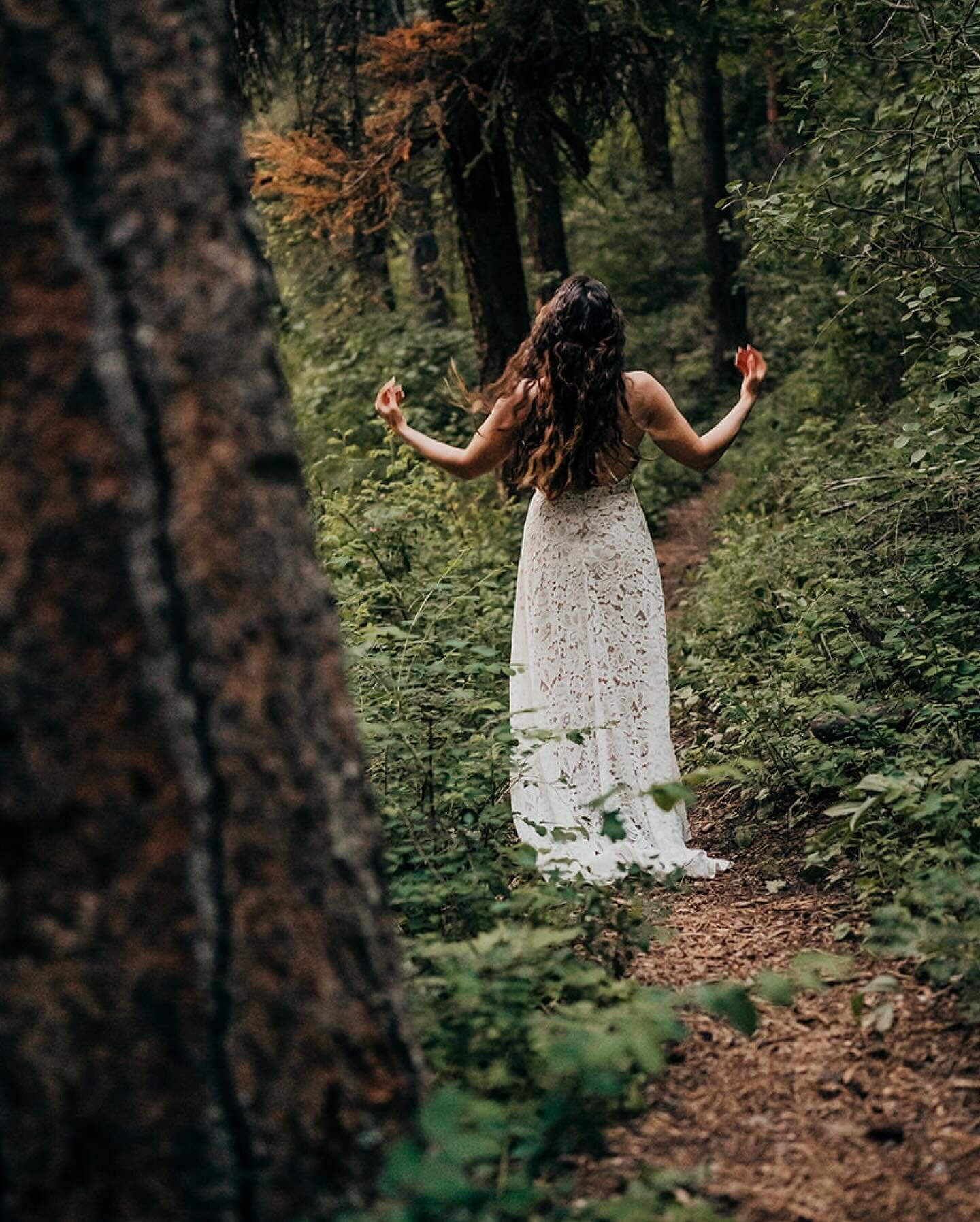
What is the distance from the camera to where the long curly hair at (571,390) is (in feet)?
16.5

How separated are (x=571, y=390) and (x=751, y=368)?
872 mm

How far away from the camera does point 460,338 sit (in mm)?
14023

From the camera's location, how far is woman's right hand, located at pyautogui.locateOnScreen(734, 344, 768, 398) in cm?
527

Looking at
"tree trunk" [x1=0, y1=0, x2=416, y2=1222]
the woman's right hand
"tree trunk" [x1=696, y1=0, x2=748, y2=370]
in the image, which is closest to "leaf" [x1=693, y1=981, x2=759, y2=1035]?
"tree trunk" [x1=0, y1=0, x2=416, y2=1222]

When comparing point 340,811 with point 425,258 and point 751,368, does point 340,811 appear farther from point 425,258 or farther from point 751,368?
point 425,258

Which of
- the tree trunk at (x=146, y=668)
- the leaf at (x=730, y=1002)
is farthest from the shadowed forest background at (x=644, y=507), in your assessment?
the tree trunk at (x=146, y=668)

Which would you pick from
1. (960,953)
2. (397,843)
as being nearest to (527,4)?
(397,843)

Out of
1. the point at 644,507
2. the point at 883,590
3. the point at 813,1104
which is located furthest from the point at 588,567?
the point at 644,507

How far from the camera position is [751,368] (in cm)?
536

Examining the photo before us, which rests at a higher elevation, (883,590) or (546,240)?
(546,240)

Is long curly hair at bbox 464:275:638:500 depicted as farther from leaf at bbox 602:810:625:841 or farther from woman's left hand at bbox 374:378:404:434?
leaf at bbox 602:810:625:841

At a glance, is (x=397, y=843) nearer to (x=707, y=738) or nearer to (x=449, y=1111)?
(x=449, y=1111)

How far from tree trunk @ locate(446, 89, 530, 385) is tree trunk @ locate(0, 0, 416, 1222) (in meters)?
8.37

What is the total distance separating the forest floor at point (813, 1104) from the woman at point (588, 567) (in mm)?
1002
